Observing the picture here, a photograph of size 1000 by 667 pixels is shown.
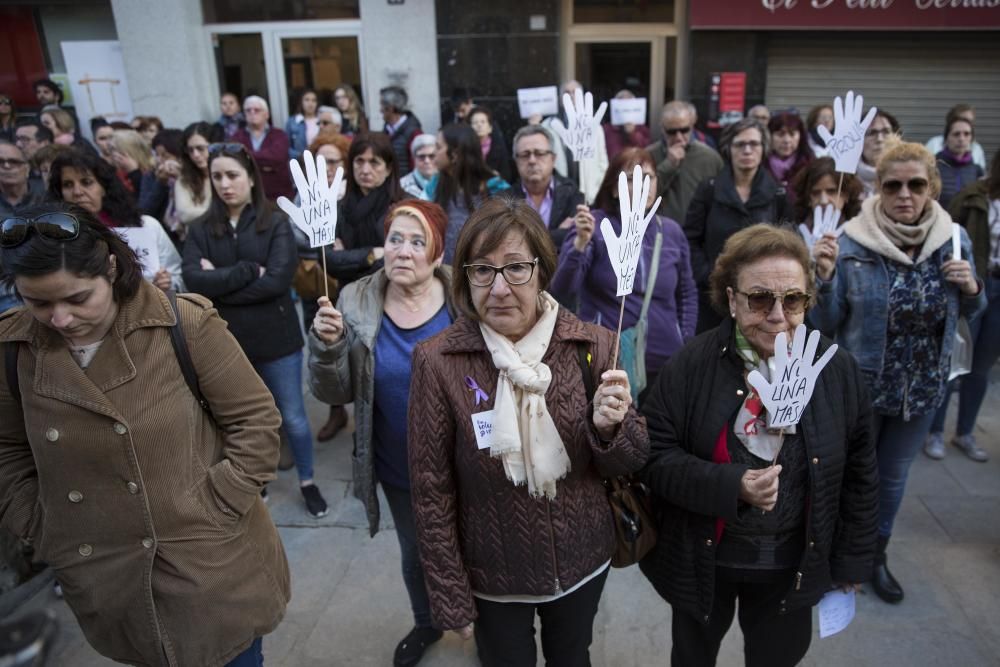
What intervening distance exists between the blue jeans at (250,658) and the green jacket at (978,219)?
4131 millimetres

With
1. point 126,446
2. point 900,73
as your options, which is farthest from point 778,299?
point 900,73

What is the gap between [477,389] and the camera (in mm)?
2021

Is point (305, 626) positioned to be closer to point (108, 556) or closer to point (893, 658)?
point (108, 556)

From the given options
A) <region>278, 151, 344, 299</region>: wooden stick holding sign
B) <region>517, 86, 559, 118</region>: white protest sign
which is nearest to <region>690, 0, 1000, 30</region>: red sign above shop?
<region>517, 86, 559, 118</region>: white protest sign

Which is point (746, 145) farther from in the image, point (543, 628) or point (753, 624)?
point (543, 628)

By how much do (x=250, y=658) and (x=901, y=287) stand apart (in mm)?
2782

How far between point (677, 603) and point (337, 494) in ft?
8.45

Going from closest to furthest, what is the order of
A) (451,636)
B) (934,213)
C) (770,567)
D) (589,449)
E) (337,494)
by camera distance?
(589,449)
(770,567)
(934,213)
(451,636)
(337,494)

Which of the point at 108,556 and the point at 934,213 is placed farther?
the point at 934,213

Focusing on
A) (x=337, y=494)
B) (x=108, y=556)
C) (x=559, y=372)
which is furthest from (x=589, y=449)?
(x=337, y=494)

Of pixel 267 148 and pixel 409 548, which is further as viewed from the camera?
pixel 267 148

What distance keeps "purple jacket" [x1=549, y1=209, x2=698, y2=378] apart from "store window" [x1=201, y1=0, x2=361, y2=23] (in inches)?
316

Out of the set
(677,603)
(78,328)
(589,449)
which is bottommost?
(677,603)

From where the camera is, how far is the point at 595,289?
3.63 metres
